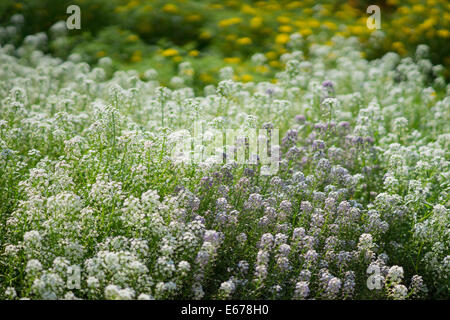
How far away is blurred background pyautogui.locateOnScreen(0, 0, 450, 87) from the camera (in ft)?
28.3

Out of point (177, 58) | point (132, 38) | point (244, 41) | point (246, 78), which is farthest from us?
point (244, 41)

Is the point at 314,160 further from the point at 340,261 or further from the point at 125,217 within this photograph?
the point at 125,217

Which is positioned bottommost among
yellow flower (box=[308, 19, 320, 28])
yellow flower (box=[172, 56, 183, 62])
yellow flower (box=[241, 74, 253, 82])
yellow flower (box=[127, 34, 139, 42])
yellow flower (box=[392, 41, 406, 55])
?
yellow flower (box=[241, 74, 253, 82])

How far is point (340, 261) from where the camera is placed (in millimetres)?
3818

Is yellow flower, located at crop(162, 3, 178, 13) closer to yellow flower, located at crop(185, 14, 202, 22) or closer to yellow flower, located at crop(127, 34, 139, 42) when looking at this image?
yellow flower, located at crop(185, 14, 202, 22)

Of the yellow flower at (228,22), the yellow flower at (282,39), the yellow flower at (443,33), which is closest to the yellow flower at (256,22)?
the yellow flower at (228,22)

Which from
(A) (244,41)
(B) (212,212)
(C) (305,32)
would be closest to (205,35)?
(A) (244,41)

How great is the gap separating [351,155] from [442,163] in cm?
88

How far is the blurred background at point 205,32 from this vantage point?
864 cm

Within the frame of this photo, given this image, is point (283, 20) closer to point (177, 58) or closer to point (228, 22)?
point (228, 22)

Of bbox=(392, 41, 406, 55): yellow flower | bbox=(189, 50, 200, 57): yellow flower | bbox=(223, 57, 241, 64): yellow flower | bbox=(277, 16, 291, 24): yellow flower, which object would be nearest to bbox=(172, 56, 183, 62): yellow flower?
bbox=(189, 50, 200, 57): yellow flower

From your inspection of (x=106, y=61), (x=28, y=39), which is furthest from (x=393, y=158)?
(x=28, y=39)

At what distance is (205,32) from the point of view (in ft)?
30.7

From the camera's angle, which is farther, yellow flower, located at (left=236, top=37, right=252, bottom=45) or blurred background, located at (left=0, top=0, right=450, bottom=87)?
yellow flower, located at (left=236, top=37, right=252, bottom=45)
